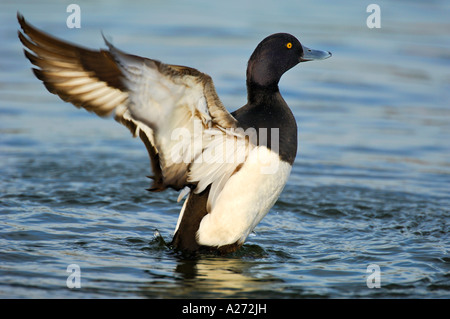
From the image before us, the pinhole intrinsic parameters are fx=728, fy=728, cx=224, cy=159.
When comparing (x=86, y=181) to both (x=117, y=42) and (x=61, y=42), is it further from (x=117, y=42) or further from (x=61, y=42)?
(x=117, y=42)

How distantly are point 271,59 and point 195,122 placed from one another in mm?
1093

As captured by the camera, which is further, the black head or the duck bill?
the duck bill

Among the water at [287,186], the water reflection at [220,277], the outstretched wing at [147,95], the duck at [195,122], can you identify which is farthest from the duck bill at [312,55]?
the water reflection at [220,277]

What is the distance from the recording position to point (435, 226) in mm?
6402

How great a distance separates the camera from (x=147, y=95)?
4727 millimetres

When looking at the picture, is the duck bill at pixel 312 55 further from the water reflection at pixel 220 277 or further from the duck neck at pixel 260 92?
the water reflection at pixel 220 277

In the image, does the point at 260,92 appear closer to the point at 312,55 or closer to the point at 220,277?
the point at 312,55

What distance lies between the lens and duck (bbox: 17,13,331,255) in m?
4.68

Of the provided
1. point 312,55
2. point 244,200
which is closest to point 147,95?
point 244,200

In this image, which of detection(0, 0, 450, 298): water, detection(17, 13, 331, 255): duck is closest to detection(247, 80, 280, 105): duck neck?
detection(17, 13, 331, 255): duck

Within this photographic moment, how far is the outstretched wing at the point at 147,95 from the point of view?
15.2 feet

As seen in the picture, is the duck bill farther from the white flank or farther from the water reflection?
the water reflection

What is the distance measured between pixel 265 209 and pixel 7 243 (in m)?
2.03
